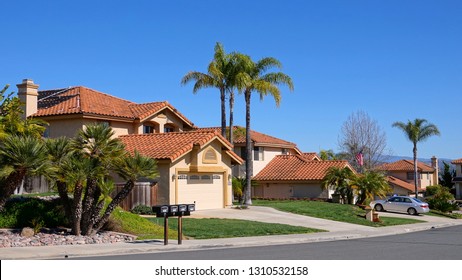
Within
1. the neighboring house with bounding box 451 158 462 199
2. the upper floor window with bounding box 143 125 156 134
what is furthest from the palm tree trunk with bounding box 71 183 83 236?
the neighboring house with bounding box 451 158 462 199

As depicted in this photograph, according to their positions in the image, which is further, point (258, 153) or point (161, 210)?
point (258, 153)

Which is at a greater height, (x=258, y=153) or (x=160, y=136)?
(x=160, y=136)

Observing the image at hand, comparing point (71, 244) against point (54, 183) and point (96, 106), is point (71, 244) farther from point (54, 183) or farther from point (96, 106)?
point (96, 106)

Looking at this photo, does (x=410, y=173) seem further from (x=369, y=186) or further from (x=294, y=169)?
(x=369, y=186)

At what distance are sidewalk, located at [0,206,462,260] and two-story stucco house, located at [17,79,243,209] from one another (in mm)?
1687

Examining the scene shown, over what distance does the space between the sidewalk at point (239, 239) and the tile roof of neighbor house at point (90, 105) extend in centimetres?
979

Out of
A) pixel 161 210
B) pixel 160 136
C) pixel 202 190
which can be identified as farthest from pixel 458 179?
pixel 161 210

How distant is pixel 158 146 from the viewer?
34.0 meters

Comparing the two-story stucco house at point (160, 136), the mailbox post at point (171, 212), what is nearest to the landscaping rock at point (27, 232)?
the mailbox post at point (171, 212)

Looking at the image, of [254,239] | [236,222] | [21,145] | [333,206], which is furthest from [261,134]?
[21,145]

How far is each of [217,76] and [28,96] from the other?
12115mm

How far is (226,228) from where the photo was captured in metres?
24.7

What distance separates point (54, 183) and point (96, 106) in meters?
17.9

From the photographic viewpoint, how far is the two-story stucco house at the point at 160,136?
3250cm
